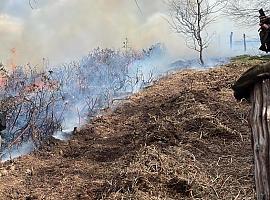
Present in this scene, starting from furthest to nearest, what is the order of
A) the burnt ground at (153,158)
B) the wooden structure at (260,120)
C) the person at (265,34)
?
1. the burnt ground at (153,158)
2. the person at (265,34)
3. the wooden structure at (260,120)

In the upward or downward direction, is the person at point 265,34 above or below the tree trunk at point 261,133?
above

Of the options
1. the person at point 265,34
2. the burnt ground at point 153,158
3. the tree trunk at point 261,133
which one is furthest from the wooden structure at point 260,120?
the burnt ground at point 153,158

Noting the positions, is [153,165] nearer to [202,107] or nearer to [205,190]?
[205,190]

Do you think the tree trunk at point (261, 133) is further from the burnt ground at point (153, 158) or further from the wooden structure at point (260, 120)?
the burnt ground at point (153, 158)

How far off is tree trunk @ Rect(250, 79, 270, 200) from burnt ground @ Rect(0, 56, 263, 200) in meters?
2.85

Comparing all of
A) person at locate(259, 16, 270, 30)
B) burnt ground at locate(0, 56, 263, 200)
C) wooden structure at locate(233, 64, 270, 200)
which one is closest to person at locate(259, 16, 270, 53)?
person at locate(259, 16, 270, 30)

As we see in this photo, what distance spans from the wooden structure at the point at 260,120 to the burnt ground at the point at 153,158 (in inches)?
112

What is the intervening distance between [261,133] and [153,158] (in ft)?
12.5

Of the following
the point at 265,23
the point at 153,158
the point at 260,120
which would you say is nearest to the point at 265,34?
the point at 265,23

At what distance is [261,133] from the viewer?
1.70 metres

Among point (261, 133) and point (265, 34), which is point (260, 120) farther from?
point (265, 34)

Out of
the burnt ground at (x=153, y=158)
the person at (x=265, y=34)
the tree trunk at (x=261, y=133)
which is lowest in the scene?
the burnt ground at (x=153, y=158)

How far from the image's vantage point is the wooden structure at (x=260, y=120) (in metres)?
1.67

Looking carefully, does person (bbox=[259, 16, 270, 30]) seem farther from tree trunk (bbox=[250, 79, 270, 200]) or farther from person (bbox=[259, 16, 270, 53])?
tree trunk (bbox=[250, 79, 270, 200])
